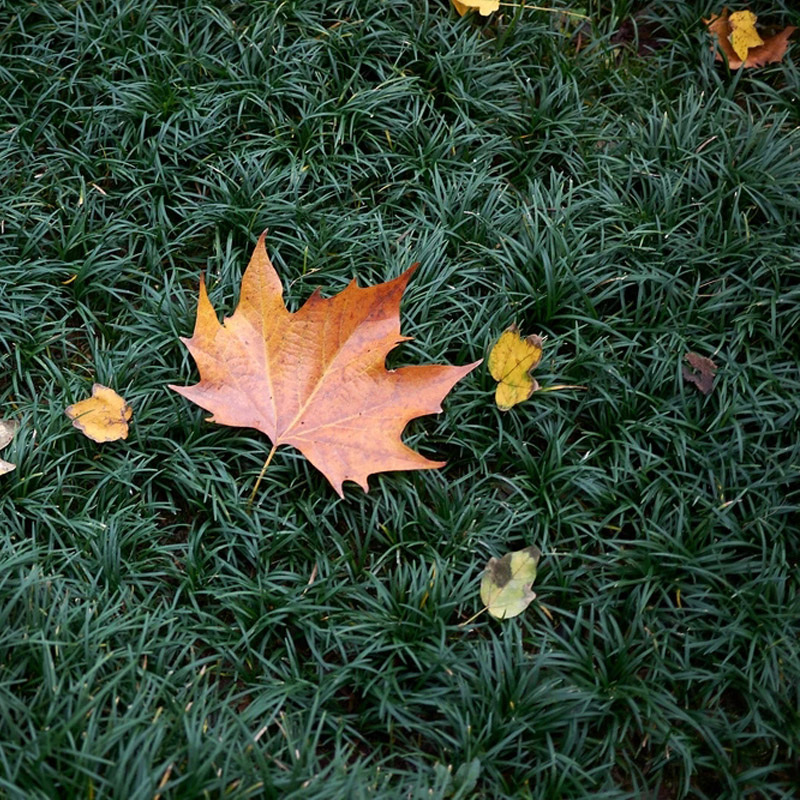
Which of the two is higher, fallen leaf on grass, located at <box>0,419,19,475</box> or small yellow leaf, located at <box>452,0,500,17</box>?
small yellow leaf, located at <box>452,0,500,17</box>

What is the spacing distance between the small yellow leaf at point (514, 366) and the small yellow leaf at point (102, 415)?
3.41 feet

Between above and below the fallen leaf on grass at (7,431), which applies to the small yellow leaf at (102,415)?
above

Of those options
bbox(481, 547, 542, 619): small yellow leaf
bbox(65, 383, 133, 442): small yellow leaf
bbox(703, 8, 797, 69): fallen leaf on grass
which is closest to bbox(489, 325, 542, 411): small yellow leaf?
bbox(481, 547, 542, 619): small yellow leaf

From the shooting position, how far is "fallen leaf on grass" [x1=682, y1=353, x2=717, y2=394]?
2.63 metres

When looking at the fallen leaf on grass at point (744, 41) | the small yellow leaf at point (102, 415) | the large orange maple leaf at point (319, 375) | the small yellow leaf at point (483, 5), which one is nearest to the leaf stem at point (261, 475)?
the large orange maple leaf at point (319, 375)

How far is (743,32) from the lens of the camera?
3.21m

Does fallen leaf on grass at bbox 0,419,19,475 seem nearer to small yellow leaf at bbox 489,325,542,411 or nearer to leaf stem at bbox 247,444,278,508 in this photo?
leaf stem at bbox 247,444,278,508

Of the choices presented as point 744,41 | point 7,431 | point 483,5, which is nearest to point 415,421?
point 7,431

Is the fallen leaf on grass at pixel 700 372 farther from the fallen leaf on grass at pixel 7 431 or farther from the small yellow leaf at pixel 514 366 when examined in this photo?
the fallen leaf on grass at pixel 7 431

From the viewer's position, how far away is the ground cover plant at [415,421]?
7.14 ft

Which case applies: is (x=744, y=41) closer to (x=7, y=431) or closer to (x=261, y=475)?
(x=261, y=475)

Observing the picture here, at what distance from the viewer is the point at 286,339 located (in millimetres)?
2449

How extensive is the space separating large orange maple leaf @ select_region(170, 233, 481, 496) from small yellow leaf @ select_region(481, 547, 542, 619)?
34cm

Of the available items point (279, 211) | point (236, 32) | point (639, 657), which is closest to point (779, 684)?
point (639, 657)
